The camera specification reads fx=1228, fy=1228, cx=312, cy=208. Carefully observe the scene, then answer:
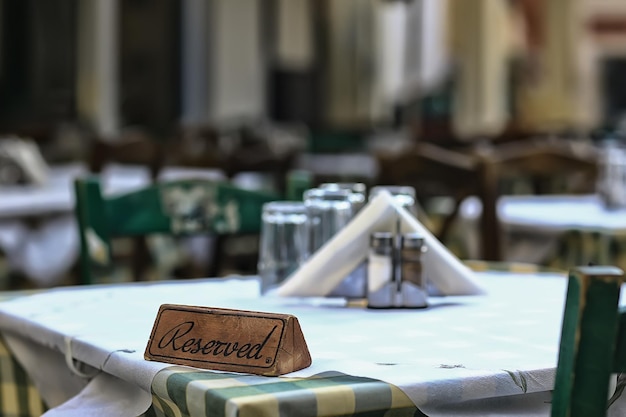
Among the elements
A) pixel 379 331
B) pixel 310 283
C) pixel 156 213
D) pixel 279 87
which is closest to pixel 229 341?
pixel 379 331

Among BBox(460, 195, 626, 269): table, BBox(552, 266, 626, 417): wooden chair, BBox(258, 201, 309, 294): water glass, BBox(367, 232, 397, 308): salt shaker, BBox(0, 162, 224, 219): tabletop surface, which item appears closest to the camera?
BBox(552, 266, 626, 417): wooden chair

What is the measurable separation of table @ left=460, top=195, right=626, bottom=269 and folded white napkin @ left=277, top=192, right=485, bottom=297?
95 centimetres

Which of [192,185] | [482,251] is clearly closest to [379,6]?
[482,251]

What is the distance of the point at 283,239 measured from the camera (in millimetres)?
1588

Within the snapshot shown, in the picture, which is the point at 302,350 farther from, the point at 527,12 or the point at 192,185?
the point at 527,12

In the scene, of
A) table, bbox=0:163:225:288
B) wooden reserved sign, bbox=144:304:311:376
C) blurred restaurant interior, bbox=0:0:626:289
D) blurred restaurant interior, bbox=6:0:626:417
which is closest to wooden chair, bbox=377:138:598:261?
blurred restaurant interior, bbox=6:0:626:417

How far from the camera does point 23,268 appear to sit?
3.36 m

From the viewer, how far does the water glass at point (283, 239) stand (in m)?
1.57

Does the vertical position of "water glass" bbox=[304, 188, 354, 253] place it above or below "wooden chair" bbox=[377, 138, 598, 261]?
above

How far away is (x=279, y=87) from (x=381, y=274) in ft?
31.3

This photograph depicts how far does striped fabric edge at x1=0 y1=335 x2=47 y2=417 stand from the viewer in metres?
1.41

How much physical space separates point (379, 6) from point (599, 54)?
903 centimetres

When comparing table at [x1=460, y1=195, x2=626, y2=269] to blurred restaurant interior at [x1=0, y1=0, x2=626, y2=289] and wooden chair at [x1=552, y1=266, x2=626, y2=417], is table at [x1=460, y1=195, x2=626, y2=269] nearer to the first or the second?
blurred restaurant interior at [x1=0, y1=0, x2=626, y2=289]

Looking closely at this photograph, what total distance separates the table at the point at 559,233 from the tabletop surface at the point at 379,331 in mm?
855
